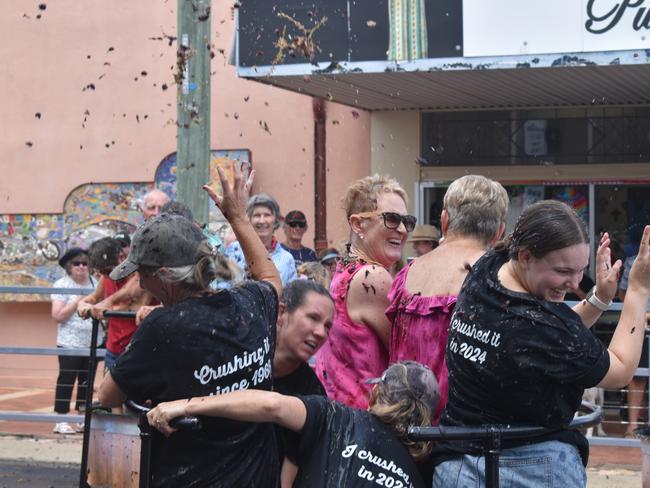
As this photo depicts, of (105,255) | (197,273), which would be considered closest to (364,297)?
(197,273)

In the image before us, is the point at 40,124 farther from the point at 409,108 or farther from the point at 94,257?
the point at 94,257

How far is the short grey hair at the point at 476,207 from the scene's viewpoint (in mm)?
3707

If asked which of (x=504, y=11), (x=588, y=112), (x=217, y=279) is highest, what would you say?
(x=504, y=11)

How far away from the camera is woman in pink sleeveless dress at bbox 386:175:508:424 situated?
12.1ft

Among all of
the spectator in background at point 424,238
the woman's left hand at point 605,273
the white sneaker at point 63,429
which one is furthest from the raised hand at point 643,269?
the white sneaker at point 63,429

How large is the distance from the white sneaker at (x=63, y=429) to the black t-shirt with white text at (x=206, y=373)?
6213 mm

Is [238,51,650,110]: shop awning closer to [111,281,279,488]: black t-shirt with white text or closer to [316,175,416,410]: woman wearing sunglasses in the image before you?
[316,175,416,410]: woman wearing sunglasses

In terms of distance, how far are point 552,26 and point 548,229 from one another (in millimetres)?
6402

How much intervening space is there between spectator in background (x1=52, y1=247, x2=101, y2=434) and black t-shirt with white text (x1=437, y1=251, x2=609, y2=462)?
20.7ft

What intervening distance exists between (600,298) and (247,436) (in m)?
1.24

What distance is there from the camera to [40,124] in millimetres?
13430

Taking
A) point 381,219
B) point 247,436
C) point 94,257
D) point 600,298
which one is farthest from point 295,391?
point 94,257

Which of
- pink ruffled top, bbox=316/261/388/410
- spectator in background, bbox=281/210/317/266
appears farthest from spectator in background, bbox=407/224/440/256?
pink ruffled top, bbox=316/261/388/410

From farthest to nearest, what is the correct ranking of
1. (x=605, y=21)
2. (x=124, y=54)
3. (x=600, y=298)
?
(x=124, y=54) → (x=605, y=21) → (x=600, y=298)
